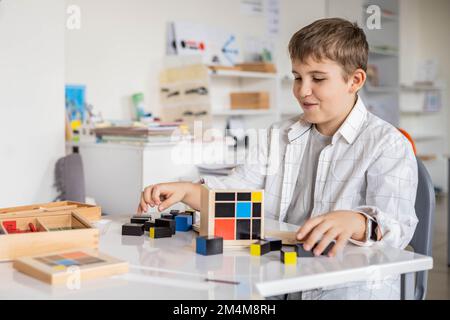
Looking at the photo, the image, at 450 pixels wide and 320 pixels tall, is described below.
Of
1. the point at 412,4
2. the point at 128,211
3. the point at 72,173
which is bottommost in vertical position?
the point at 128,211

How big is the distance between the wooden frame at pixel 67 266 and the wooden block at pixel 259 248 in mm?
235

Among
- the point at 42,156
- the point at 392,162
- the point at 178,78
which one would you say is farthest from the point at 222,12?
the point at 392,162

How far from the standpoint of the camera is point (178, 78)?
3.28 metres

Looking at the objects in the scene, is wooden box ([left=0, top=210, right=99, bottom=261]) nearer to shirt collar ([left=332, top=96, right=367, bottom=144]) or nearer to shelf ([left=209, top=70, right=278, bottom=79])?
shirt collar ([left=332, top=96, right=367, bottom=144])

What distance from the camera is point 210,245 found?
1.01 metres

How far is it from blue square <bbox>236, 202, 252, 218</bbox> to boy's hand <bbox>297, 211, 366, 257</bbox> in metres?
0.11

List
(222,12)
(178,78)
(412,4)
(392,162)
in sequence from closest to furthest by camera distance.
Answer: (392,162) → (178,78) → (222,12) → (412,4)

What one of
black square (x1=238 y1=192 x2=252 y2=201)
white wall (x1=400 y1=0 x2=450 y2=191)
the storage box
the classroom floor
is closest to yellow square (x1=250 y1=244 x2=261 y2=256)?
black square (x1=238 y1=192 x2=252 y2=201)

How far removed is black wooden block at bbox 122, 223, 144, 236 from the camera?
1.18 m

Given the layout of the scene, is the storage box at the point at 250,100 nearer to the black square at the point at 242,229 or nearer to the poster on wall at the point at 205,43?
the poster on wall at the point at 205,43

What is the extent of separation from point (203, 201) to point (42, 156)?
1.45m

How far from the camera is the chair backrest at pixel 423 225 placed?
1.35 metres

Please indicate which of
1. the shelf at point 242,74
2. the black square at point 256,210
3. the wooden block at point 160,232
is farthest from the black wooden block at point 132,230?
the shelf at point 242,74

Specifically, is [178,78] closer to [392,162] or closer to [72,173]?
[72,173]
